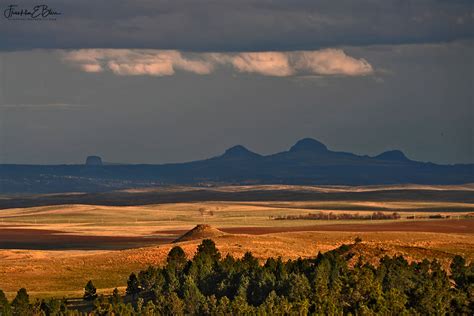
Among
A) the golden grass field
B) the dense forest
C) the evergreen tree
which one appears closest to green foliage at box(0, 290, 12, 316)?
the dense forest

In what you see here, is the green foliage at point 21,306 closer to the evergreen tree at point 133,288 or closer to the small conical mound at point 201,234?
the evergreen tree at point 133,288

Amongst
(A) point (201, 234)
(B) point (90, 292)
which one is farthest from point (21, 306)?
(A) point (201, 234)

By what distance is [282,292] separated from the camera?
2504 inches

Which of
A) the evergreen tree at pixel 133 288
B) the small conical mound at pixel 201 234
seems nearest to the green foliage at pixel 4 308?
the evergreen tree at pixel 133 288

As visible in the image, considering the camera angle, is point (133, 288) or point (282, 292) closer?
point (282, 292)

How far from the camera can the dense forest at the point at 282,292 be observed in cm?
5884

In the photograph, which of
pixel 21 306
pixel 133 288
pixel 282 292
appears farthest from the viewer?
pixel 133 288

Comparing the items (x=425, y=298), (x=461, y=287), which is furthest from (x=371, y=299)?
(x=461, y=287)

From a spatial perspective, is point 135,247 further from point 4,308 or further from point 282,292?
point 4,308

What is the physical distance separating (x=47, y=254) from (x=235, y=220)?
279 ft

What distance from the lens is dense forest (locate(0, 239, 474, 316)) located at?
5884 centimetres

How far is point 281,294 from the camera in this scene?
6341 centimetres

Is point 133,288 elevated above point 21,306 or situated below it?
above

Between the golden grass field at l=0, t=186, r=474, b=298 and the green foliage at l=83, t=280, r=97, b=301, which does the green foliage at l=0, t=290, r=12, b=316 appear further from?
the golden grass field at l=0, t=186, r=474, b=298
